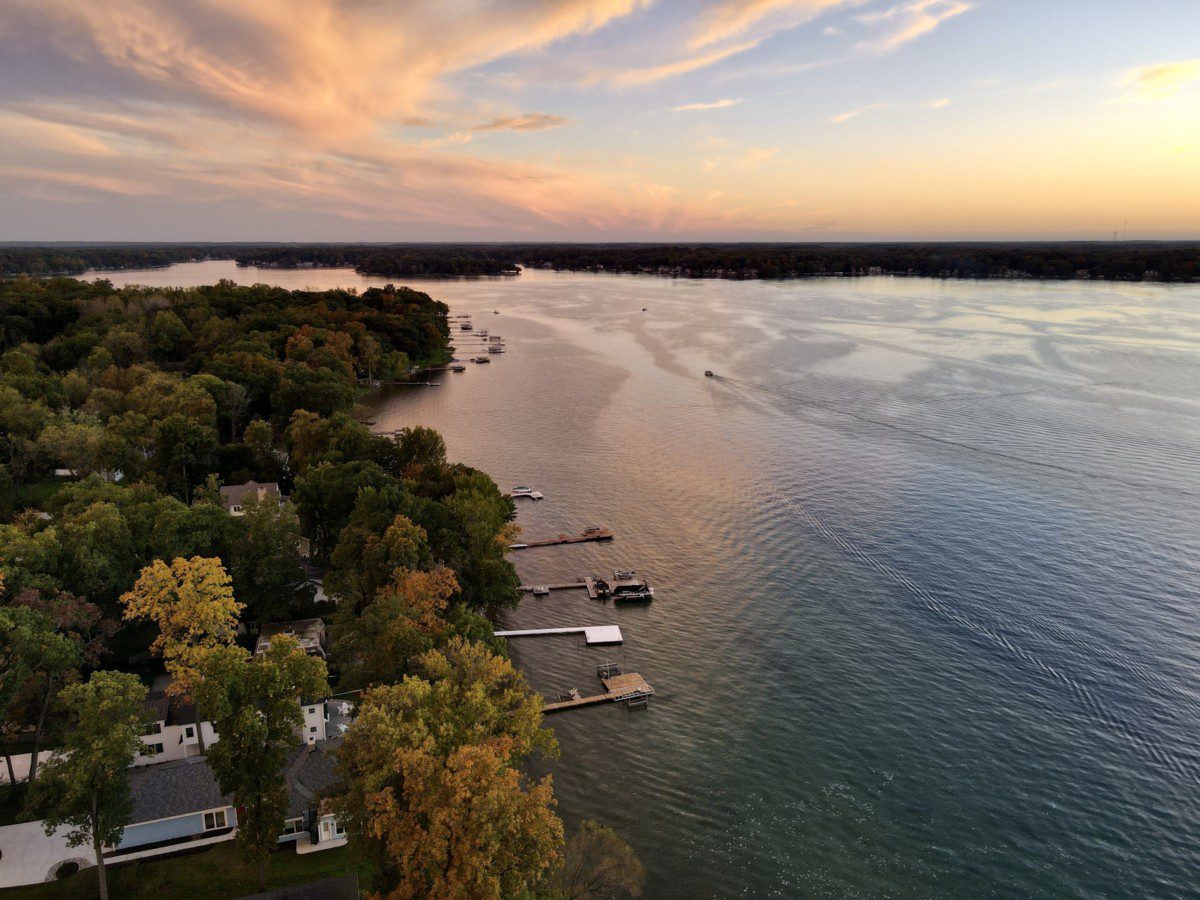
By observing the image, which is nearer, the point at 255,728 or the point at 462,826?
the point at 462,826

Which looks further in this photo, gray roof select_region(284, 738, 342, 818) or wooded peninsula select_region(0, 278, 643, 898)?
gray roof select_region(284, 738, 342, 818)

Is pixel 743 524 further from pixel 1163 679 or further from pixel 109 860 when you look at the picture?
Answer: pixel 109 860

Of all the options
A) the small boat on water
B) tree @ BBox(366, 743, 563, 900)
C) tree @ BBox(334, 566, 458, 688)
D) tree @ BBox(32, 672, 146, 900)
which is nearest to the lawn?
tree @ BBox(32, 672, 146, 900)

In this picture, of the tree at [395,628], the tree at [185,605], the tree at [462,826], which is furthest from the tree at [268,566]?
the tree at [462,826]

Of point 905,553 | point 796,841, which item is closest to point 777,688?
point 796,841

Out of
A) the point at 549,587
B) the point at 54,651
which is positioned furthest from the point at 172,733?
the point at 549,587

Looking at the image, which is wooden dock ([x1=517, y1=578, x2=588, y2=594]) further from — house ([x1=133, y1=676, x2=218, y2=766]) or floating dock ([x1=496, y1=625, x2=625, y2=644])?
house ([x1=133, y1=676, x2=218, y2=766])

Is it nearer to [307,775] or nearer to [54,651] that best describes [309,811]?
[307,775]
